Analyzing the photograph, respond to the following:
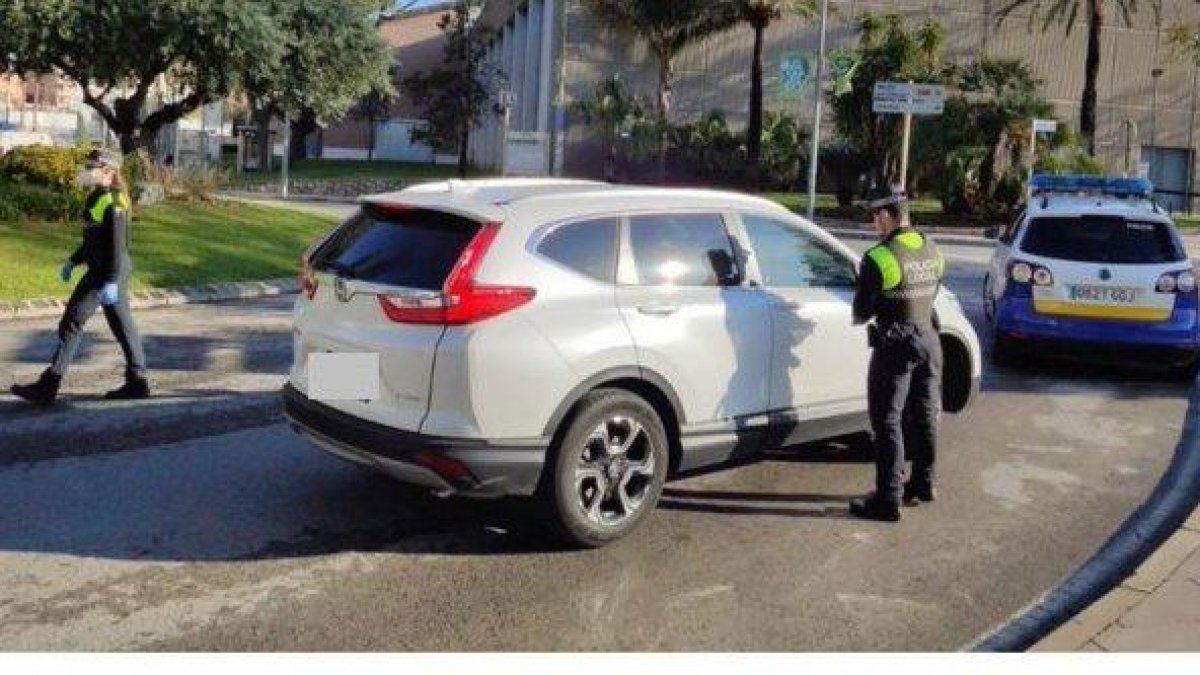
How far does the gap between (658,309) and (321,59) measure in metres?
19.0

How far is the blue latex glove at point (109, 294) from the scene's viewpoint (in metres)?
8.08

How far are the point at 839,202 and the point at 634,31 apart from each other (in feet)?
33.4

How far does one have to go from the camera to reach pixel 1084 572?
18.1 ft

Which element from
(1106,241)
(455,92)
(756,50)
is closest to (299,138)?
(455,92)

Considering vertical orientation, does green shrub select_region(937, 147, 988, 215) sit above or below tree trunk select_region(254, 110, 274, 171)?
below

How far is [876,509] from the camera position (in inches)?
243

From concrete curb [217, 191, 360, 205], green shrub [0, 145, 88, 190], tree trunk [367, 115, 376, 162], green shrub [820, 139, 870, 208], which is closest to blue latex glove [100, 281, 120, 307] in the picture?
green shrub [0, 145, 88, 190]

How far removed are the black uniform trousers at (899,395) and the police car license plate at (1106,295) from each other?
15.1ft

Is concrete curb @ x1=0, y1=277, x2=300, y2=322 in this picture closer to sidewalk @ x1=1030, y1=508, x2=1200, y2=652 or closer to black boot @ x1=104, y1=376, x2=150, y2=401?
black boot @ x1=104, y1=376, x2=150, y2=401

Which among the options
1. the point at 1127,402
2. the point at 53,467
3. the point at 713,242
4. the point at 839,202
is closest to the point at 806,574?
the point at 713,242

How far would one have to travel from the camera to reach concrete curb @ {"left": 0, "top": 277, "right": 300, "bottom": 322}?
38.1 feet

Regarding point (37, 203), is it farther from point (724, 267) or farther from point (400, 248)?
point (724, 267)

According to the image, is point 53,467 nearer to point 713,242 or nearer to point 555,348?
point 555,348

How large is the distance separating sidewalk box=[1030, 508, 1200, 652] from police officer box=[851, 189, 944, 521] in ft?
4.12
